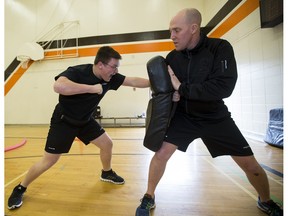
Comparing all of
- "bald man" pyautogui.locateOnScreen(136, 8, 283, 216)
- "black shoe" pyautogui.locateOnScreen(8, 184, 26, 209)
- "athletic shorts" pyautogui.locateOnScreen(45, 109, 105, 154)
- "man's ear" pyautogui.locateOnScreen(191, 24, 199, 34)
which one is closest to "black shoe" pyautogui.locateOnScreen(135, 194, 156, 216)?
"bald man" pyautogui.locateOnScreen(136, 8, 283, 216)

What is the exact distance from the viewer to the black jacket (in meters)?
1.30

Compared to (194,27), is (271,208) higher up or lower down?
lower down

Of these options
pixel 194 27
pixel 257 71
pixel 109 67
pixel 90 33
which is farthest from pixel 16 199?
pixel 90 33

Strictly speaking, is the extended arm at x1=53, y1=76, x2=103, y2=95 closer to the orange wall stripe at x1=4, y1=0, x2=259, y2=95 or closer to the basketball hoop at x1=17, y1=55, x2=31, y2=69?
the orange wall stripe at x1=4, y1=0, x2=259, y2=95

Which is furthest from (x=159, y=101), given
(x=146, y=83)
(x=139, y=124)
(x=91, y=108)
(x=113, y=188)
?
(x=139, y=124)

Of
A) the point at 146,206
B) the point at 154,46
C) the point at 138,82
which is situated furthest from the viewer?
the point at 154,46

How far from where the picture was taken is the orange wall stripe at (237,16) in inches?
169

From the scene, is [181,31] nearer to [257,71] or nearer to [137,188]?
[137,188]

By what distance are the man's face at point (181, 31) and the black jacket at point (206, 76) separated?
0.10m

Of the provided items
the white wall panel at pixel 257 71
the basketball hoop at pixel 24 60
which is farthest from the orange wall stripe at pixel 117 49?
the white wall panel at pixel 257 71

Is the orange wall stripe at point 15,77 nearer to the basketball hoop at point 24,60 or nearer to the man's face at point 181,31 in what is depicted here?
the basketball hoop at point 24,60

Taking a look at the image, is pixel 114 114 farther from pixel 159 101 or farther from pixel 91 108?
pixel 159 101

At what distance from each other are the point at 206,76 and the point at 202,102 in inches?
7.5

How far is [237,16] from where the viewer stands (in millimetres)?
4859
